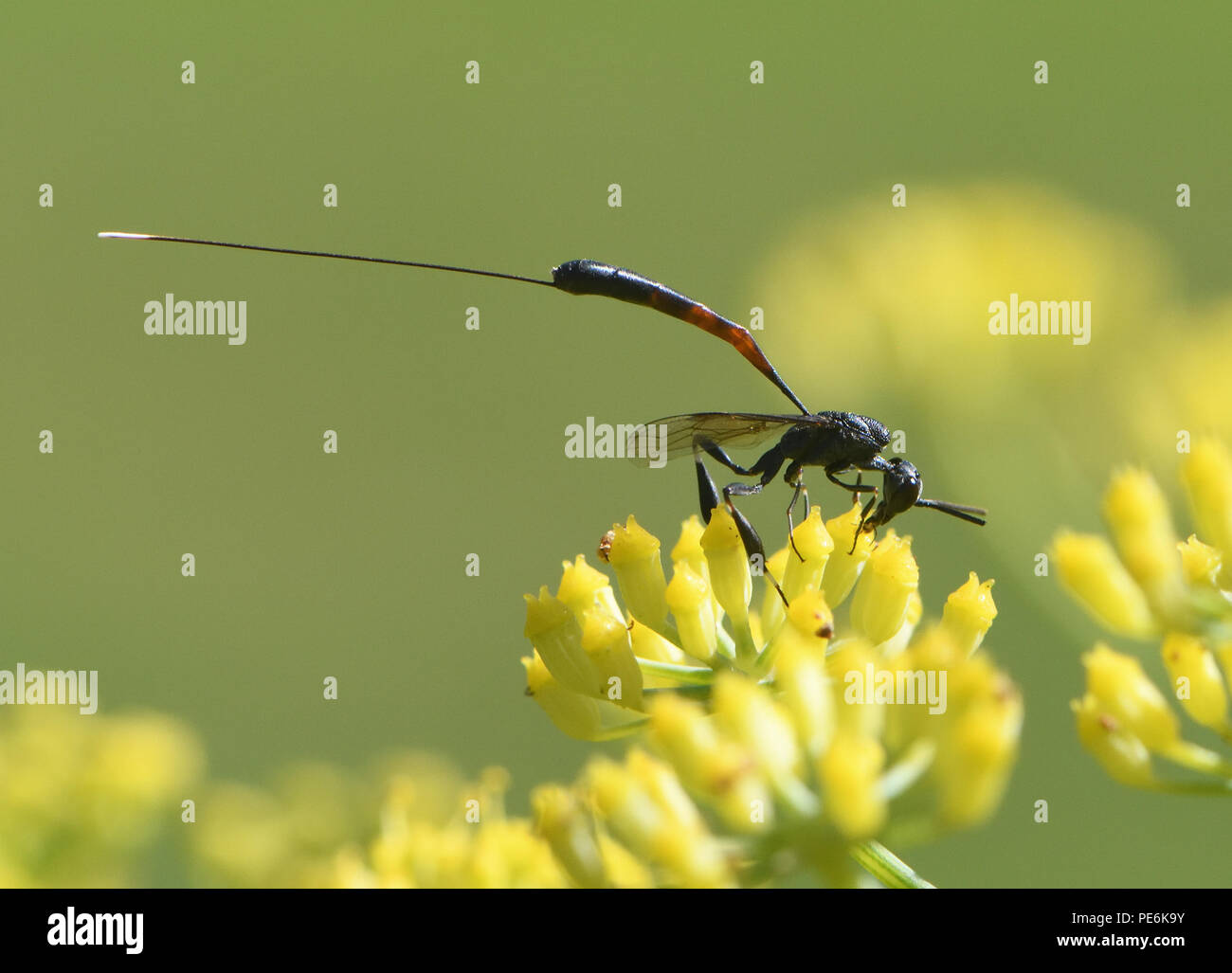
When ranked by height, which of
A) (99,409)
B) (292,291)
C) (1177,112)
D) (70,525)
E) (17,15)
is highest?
(17,15)

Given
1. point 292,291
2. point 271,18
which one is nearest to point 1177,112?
point 292,291

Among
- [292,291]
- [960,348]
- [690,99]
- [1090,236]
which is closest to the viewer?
[960,348]

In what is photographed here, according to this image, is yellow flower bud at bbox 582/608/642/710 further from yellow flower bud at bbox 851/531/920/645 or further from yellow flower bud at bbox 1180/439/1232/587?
yellow flower bud at bbox 1180/439/1232/587

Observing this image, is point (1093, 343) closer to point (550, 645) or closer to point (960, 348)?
point (960, 348)

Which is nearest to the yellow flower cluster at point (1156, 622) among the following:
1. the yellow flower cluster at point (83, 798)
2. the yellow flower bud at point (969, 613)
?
the yellow flower bud at point (969, 613)

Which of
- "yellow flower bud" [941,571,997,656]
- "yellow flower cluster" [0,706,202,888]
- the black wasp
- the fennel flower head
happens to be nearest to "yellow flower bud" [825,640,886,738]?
the fennel flower head

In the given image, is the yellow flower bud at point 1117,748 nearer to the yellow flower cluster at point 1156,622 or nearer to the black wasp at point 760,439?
the yellow flower cluster at point 1156,622
